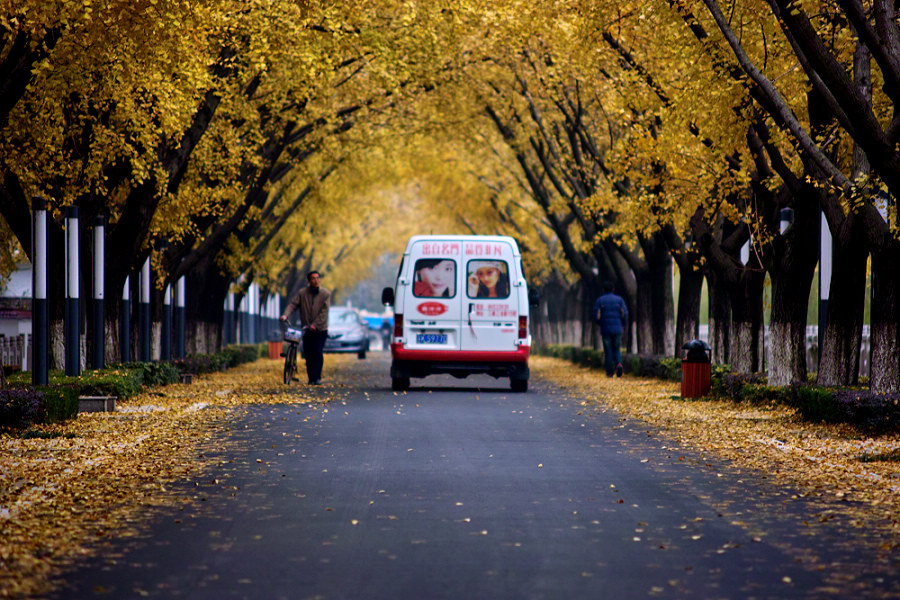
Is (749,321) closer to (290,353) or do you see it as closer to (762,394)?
(762,394)

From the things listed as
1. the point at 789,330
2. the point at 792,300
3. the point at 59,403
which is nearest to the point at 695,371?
the point at 789,330

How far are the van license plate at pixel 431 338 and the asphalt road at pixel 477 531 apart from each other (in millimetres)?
8520

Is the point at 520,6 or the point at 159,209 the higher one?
the point at 520,6

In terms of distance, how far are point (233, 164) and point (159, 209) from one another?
1867 mm

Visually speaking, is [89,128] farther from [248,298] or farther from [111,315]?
[248,298]

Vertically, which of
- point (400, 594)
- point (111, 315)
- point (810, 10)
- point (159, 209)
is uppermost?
point (810, 10)

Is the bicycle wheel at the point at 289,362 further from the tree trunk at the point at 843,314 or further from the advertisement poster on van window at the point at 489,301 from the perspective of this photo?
the tree trunk at the point at 843,314

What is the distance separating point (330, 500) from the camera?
29.8 feet

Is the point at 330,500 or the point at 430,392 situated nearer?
the point at 330,500

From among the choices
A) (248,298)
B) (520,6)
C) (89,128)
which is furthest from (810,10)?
(248,298)

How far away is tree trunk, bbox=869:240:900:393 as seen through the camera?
606 inches

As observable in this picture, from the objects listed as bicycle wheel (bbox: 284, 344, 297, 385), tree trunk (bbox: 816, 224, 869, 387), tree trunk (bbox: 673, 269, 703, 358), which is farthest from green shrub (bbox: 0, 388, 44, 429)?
tree trunk (bbox: 673, 269, 703, 358)

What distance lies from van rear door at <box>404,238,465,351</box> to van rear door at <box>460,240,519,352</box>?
131mm

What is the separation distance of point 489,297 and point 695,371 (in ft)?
11.5
